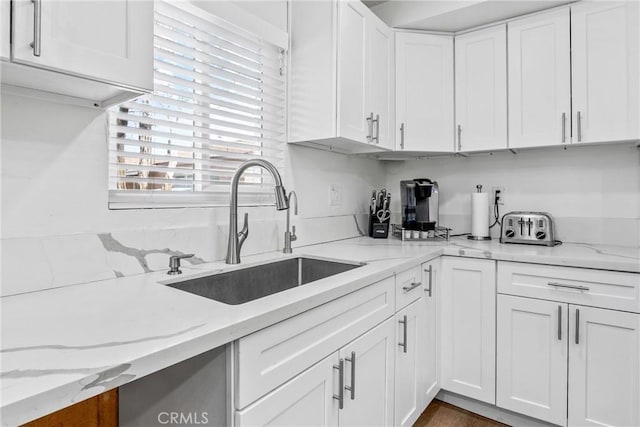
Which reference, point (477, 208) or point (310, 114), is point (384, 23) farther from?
point (477, 208)

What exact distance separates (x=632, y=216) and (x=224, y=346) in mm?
2313

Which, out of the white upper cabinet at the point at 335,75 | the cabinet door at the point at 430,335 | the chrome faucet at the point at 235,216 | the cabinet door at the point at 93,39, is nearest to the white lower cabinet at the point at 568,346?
the cabinet door at the point at 430,335

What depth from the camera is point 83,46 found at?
0.85m

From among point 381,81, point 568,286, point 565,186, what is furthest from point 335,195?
point 565,186

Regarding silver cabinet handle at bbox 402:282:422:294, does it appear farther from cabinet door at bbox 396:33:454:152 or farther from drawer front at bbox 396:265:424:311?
cabinet door at bbox 396:33:454:152

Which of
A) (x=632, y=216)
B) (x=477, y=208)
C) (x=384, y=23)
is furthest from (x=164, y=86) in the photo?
(x=632, y=216)

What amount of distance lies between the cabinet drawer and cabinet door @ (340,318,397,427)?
722 millimetres

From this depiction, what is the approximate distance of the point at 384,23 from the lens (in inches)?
85.6

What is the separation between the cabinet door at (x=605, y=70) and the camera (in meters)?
1.78

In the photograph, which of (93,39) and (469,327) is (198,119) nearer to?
(93,39)

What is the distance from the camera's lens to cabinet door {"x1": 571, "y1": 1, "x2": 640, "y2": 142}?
1.78 metres

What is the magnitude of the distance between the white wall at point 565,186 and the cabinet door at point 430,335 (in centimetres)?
78

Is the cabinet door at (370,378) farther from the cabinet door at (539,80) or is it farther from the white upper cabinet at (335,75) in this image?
the cabinet door at (539,80)

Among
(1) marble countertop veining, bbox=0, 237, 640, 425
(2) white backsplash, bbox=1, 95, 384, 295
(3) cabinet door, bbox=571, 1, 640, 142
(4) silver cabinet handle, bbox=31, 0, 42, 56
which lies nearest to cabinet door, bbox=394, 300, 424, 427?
(1) marble countertop veining, bbox=0, 237, 640, 425
